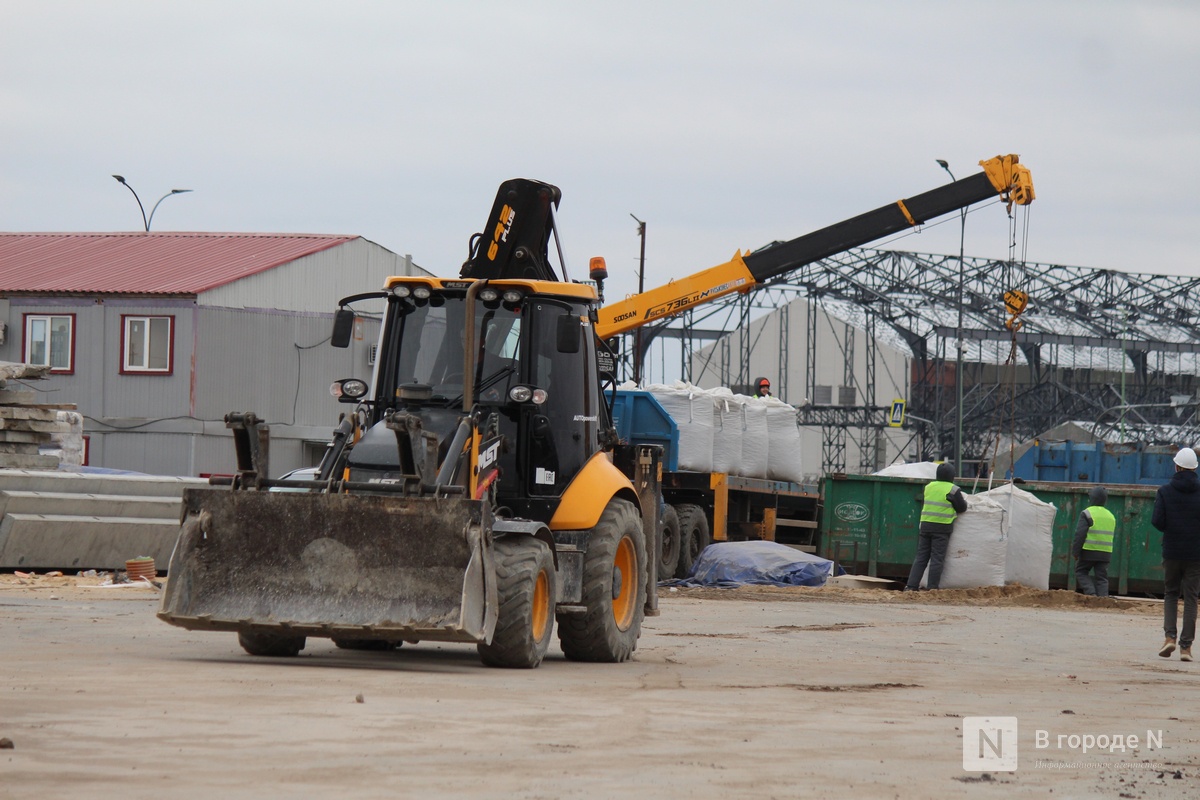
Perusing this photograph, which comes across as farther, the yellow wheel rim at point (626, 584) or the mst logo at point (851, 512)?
the mst logo at point (851, 512)

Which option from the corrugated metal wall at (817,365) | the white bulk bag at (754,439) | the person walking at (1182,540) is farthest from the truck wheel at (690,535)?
the corrugated metal wall at (817,365)

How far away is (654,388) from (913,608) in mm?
5539

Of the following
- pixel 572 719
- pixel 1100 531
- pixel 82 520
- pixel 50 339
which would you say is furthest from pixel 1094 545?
pixel 50 339

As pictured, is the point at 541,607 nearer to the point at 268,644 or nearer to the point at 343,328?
the point at 268,644

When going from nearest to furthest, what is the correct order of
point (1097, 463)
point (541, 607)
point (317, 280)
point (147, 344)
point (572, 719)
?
point (572, 719), point (541, 607), point (147, 344), point (317, 280), point (1097, 463)

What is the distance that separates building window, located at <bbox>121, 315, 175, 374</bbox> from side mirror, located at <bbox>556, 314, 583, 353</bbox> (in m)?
23.7

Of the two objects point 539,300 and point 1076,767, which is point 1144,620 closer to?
point 539,300

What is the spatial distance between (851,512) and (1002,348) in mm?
35844

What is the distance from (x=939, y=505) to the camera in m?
21.2

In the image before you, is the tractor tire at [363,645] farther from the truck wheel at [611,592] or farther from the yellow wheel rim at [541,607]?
the yellow wheel rim at [541,607]

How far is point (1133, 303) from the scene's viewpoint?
61.1m

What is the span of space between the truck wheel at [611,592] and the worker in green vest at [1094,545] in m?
10.9

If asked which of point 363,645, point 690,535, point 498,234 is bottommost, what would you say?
point 363,645

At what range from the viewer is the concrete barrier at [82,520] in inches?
740
